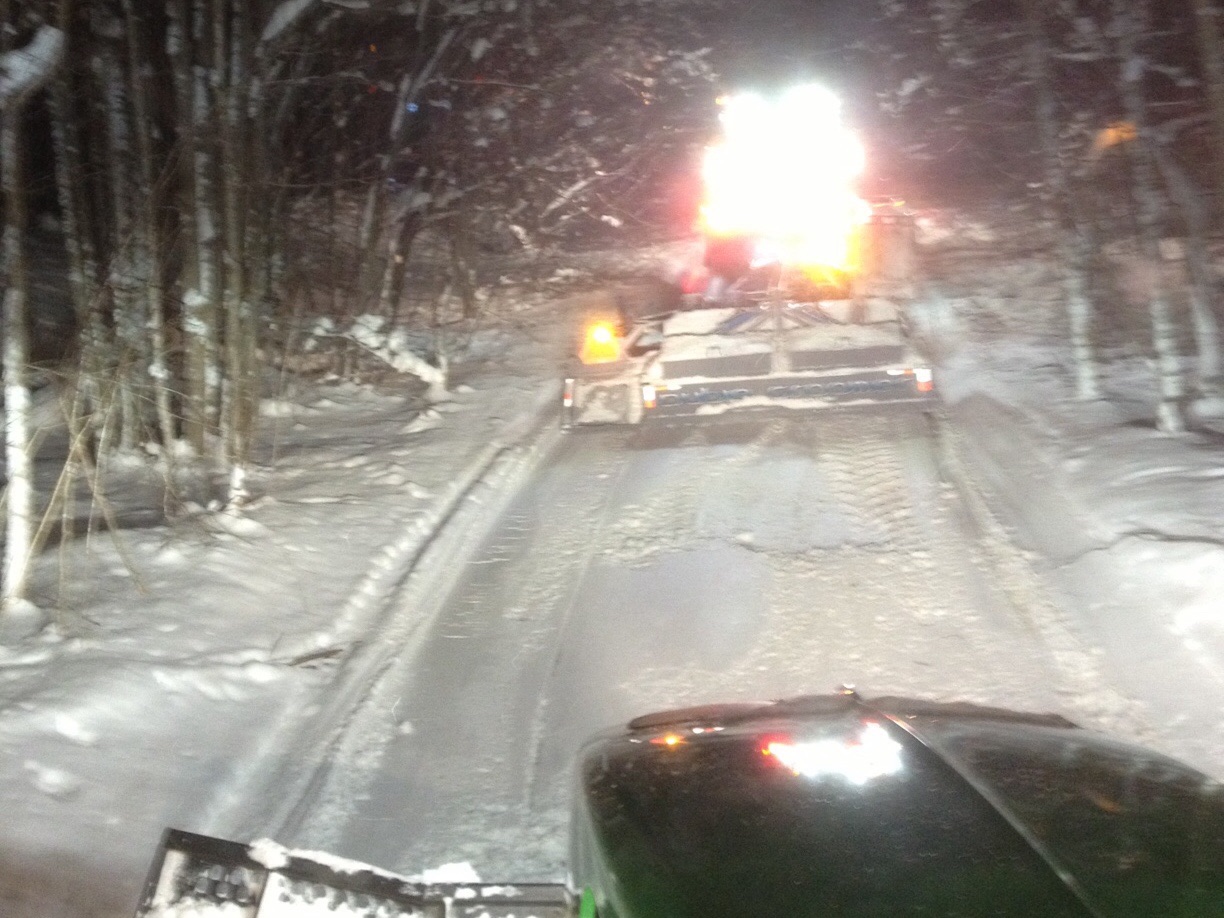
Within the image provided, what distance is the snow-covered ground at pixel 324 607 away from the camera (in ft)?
17.3

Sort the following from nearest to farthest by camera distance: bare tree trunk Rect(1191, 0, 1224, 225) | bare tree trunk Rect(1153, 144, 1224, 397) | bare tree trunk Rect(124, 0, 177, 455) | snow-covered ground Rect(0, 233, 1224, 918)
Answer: snow-covered ground Rect(0, 233, 1224, 918) < bare tree trunk Rect(1191, 0, 1224, 225) < bare tree trunk Rect(124, 0, 177, 455) < bare tree trunk Rect(1153, 144, 1224, 397)

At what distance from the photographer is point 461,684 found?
662cm

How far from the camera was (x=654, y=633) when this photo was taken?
7.08 meters

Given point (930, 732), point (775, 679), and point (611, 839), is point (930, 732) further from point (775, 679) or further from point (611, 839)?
point (775, 679)

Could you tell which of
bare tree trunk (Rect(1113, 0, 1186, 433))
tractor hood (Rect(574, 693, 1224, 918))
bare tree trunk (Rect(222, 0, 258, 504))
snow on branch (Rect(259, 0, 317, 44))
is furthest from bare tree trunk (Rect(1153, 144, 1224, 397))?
tractor hood (Rect(574, 693, 1224, 918))

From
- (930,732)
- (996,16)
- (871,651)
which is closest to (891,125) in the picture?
(996,16)

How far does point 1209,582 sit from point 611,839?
5196 millimetres

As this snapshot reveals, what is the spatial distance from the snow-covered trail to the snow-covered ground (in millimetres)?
245

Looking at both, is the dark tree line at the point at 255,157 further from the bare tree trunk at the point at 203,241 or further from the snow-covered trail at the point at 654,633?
the snow-covered trail at the point at 654,633

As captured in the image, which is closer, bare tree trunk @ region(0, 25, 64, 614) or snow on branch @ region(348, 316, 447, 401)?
bare tree trunk @ region(0, 25, 64, 614)

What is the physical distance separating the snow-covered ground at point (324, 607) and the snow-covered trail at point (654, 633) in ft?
0.80

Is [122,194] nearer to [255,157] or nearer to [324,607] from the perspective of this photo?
[255,157]

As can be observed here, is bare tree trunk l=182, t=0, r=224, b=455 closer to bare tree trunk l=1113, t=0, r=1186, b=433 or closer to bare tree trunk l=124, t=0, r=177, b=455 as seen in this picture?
bare tree trunk l=124, t=0, r=177, b=455

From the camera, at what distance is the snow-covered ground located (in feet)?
17.3
